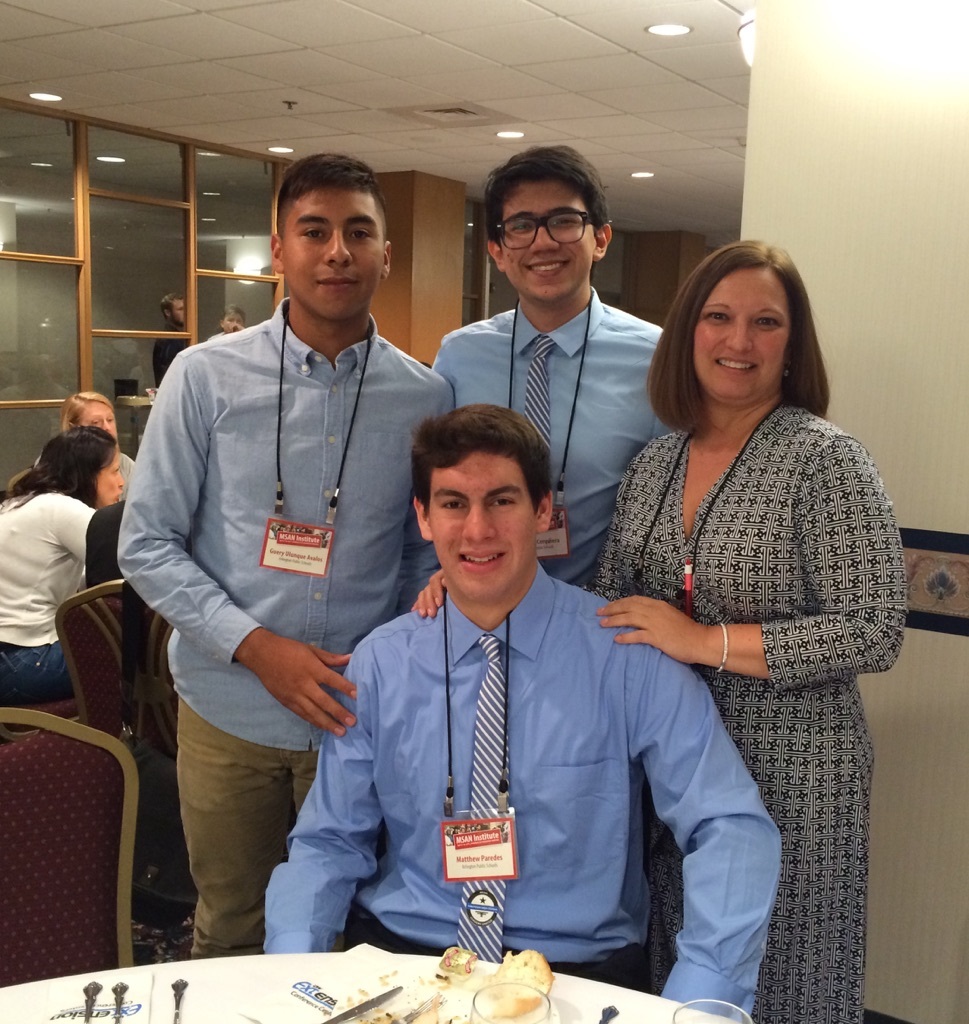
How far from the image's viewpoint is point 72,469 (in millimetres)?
4160

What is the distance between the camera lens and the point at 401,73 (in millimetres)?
5949

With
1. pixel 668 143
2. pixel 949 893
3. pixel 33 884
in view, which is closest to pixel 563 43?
pixel 668 143

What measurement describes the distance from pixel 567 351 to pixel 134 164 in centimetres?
734

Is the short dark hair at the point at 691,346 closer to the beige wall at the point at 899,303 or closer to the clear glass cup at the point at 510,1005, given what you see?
the beige wall at the point at 899,303

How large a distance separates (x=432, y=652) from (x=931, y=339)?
1.34m

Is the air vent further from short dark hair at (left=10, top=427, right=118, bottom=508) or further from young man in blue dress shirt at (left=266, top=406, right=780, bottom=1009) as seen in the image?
young man in blue dress shirt at (left=266, top=406, right=780, bottom=1009)

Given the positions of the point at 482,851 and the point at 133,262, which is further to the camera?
the point at 133,262

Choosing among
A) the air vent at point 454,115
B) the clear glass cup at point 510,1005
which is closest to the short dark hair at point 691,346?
the clear glass cup at point 510,1005

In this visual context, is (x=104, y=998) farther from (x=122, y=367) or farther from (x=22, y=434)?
(x=122, y=367)

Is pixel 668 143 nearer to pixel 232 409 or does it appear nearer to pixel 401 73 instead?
pixel 401 73

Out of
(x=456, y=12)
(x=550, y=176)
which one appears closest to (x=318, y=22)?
(x=456, y=12)

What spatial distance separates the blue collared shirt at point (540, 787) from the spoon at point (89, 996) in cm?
31

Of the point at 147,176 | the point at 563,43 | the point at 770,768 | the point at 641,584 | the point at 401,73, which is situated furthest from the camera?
the point at 147,176

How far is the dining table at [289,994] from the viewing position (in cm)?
119
